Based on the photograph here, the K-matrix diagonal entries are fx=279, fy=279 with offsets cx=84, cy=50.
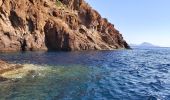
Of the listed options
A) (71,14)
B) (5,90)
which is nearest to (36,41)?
(71,14)

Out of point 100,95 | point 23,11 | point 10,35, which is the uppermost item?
point 23,11

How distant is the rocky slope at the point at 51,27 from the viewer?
93000 mm

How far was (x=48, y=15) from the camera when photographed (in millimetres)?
114062

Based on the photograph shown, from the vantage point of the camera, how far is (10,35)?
9125 centimetres

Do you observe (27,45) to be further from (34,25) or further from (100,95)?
(100,95)

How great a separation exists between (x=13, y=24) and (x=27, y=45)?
856 cm

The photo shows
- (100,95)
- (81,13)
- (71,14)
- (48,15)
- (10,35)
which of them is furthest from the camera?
(81,13)

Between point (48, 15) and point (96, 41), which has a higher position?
point (48, 15)

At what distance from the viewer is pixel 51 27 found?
359 feet

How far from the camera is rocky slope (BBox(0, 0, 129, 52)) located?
9300 cm

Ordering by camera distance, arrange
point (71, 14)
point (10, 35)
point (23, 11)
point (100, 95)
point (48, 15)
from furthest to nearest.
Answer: point (71, 14) < point (48, 15) < point (23, 11) < point (10, 35) < point (100, 95)

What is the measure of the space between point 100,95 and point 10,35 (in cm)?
6773

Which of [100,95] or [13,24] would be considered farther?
[13,24]

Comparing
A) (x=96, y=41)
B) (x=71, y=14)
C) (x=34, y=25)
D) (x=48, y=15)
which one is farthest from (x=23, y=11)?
(x=96, y=41)
